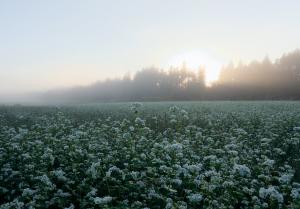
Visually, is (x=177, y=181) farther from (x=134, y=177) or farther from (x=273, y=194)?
(x=273, y=194)

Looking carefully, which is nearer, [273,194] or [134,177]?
[273,194]

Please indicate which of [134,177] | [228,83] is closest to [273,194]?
[134,177]

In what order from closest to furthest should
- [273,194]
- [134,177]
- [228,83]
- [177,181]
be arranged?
[273,194], [177,181], [134,177], [228,83]

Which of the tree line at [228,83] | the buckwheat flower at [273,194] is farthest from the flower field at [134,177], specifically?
the tree line at [228,83]

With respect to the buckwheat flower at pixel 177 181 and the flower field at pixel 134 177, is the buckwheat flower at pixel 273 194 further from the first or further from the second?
the buckwheat flower at pixel 177 181

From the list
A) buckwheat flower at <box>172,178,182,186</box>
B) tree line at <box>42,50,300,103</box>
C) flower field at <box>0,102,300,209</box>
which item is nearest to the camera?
flower field at <box>0,102,300,209</box>

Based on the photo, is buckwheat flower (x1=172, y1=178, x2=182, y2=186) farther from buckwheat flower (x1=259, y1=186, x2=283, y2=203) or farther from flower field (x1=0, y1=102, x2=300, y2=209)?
buckwheat flower (x1=259, y1=186, x2=283, y2=203)

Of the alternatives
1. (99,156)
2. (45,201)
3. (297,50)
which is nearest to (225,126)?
(99,156)

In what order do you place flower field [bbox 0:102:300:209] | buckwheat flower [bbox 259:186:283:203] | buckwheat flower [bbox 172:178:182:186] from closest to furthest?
buckwheat flower [bbox 259:186:283:203] < flower field [bbox 0:102:300:209] < buckwheat flower [bbox 172:178:182:186]

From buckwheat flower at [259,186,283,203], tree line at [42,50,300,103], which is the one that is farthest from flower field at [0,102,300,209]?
tree line at [42,50,300,103]

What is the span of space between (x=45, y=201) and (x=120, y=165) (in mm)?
2832

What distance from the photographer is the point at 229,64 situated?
10100 cm

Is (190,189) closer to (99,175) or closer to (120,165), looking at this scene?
(99,175)

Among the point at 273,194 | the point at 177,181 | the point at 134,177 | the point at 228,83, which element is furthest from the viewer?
the point at 228,83
